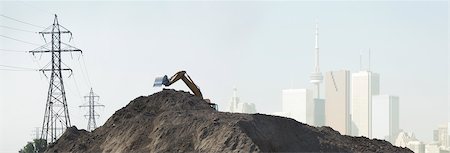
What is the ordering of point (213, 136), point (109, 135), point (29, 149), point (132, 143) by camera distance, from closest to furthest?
point (213, 136) < point (132, 143) < point (109, 135) < point (29, 149)

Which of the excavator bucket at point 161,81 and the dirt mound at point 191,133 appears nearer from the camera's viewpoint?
the dirt mound at point 191,133

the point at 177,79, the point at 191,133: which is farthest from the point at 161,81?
the point at 191,133

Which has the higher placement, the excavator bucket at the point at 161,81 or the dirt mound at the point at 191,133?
the excavator bucket at the point at 161,81

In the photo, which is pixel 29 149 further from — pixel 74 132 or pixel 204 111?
pixel 204 111

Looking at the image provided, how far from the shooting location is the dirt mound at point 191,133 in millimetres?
30719

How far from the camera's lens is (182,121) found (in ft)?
109

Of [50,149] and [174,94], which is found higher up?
[174,94]

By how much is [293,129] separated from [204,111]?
4.64 m

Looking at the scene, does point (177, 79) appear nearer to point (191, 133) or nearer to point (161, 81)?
point (161, 81)

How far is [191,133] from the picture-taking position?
32.2 m

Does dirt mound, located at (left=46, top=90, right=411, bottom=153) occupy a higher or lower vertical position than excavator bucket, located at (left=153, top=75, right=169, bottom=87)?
lower

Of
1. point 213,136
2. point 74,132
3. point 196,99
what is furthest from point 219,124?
point 74,132

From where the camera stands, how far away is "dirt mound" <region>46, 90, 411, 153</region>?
101 feet

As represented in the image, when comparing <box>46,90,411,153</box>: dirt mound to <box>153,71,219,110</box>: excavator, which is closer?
<box>46,90,411,153</box>: dirt mound
